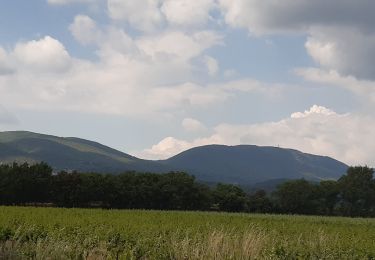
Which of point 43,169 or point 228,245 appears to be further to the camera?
point 43,169

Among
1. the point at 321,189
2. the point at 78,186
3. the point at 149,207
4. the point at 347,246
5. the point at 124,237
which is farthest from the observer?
the point at 321,189

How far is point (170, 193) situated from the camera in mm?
106125

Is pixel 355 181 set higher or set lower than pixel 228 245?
higher

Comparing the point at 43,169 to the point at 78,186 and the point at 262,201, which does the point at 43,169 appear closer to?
the point at 78,186

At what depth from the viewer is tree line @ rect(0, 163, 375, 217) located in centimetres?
9594

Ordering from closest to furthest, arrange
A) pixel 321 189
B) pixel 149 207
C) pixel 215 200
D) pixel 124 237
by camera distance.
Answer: pixel 124 237, pixel 149 207, pixel 215 200, pixel 321 189

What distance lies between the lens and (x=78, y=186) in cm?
9600

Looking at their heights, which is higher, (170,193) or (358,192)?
(358,192)

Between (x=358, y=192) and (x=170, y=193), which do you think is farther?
(x=358, y=192)

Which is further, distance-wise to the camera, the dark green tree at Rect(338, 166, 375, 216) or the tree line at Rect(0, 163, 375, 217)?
Answer: the dark green tree at Rect(338, 166, 375, 216)

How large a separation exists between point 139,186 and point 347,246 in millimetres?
81448

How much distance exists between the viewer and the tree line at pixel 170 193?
95.9 meters

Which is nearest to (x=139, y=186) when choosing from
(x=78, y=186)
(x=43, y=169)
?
(x=78, y=186)

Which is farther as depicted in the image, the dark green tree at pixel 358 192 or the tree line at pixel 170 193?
the dark green tree at pixel 358 192
